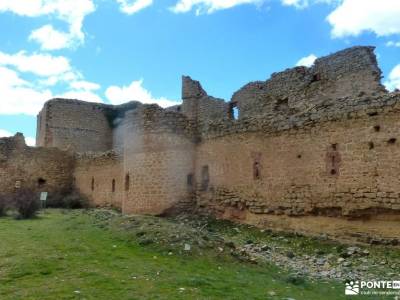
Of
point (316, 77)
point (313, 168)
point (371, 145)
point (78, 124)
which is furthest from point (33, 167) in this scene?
point (371, 145)

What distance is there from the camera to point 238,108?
73.3 ft

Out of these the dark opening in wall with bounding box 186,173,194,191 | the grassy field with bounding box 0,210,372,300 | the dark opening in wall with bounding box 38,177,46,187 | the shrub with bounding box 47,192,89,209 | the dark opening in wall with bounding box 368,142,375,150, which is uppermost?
the dark opening in wall with bounding box 38,177,46,187

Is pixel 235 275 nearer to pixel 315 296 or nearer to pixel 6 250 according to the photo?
pixel 315 296

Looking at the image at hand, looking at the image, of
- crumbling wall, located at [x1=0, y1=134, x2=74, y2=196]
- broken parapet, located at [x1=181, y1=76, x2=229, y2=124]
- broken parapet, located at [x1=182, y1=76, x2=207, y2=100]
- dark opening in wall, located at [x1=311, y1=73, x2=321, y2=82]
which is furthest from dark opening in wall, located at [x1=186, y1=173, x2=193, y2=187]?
crumbling wall, located at [x1=0, y1=134, x2=74, y2=196]

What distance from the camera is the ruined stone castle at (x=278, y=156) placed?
11.5 m

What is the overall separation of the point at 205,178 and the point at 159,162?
166 cm

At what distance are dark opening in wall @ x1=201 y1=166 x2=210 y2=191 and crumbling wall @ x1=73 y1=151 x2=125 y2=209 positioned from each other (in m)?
5.31

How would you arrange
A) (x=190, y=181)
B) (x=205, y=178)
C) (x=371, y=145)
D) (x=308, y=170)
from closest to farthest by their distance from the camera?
(x=371, y=145) → (x=308, y=170) → (x=205, y=178) → (x=190, y=181)

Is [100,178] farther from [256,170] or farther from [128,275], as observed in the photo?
[128,275]

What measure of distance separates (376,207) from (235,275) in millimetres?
4584

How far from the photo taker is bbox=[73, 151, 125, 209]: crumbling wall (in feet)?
75.0

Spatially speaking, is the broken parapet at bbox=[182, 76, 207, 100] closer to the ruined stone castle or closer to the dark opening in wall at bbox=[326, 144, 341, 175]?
the ruined stone castle

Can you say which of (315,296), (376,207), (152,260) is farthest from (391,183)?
(152,260)

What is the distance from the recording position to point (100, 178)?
Result: 972 inches
